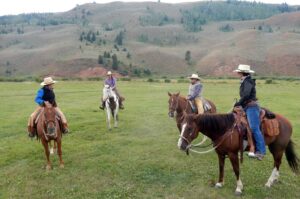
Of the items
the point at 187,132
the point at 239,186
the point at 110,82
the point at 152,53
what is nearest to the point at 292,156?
the point at 239,186

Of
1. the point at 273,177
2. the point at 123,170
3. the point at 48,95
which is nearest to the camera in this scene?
the point at 273,177

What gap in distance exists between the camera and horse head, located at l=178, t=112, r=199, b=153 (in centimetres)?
866

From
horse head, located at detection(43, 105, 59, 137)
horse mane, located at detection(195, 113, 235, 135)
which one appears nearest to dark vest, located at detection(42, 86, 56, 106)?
horse head, located at detection(43, 105, 59, 137)

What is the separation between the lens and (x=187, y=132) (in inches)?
344

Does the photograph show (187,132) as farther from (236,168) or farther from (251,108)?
(251,108)

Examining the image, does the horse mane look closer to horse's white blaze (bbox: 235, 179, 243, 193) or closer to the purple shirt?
horse's white blaze (bbox: 235, 179, 243, 193)

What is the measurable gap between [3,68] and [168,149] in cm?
12323

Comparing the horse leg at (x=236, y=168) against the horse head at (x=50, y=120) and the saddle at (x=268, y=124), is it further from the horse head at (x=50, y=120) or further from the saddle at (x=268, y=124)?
the horse head at (x=50, y=120)

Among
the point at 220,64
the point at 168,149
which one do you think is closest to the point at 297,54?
the point at 220,64

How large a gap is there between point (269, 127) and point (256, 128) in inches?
22.9

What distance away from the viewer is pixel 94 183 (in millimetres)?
10516

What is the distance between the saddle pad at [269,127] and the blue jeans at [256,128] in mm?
352

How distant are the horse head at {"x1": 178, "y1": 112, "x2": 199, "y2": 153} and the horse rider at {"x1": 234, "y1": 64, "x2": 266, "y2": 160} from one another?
155 cm

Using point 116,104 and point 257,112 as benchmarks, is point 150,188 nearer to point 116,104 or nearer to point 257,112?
point 257,112
